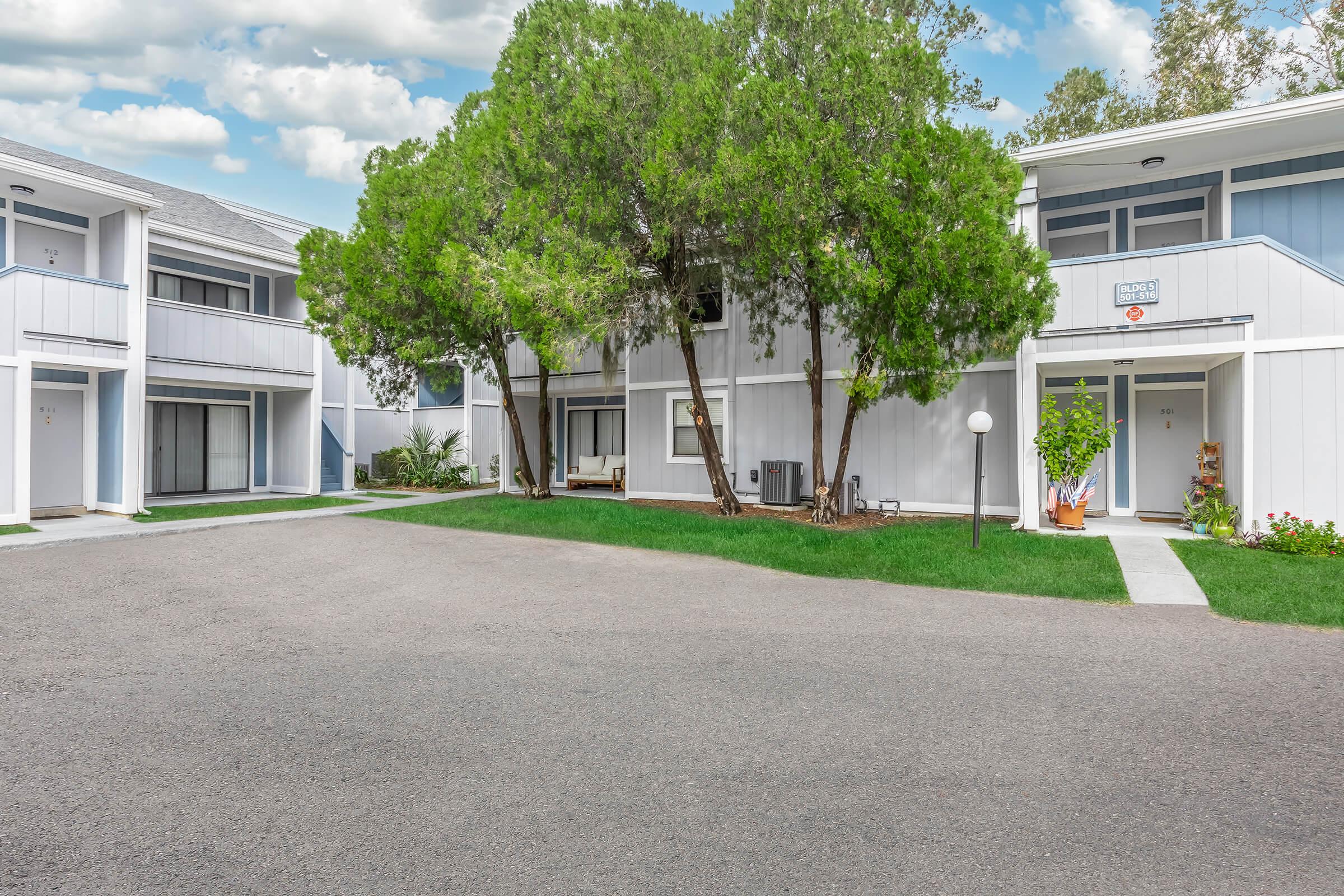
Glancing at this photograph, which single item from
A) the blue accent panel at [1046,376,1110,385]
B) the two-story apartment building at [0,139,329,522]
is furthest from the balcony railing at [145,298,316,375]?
the blue accent panel at [1046,376,1110,385]

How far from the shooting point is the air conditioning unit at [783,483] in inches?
535

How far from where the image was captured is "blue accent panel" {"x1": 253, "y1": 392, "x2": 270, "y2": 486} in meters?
18.4

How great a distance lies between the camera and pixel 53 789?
3268mm

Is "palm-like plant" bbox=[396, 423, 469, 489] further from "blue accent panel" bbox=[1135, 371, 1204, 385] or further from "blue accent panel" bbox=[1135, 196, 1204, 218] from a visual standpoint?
"blue accent panel" bbox=[1135, 196, 1204, 218]

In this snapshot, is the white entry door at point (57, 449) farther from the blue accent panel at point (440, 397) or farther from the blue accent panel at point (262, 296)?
the blue accent panel at point (440, 397)

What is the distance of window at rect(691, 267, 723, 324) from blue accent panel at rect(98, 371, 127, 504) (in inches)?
412

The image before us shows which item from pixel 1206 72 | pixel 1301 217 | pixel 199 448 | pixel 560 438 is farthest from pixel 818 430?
pixel 1206 72

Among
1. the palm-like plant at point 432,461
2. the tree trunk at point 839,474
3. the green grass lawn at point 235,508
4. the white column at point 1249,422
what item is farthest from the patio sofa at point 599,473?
the white column at point 1249,422

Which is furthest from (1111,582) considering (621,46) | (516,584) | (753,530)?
(621,46)

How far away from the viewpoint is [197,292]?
16.9 m

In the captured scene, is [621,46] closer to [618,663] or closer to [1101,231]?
[1101,231]

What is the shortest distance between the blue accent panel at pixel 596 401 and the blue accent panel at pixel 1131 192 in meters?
9.94

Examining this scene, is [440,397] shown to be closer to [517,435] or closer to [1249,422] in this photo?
[517,435]

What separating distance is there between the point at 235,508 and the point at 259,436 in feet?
14.0
